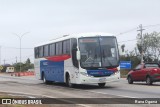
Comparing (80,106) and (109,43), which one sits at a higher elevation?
(109,43)

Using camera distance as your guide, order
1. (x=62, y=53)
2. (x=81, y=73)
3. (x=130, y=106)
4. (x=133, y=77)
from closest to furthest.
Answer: (x=130, y=106), (x=81, y=73), (x=62, y=53), (x=133, y=77)

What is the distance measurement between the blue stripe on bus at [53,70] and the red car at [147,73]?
5478mm

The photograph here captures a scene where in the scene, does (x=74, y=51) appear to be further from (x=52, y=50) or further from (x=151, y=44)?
(x=151, y=44)

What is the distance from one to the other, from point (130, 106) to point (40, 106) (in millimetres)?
3395

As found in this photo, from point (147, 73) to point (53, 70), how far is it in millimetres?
7246

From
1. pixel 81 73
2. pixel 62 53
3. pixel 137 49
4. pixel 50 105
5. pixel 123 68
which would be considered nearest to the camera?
pixel 50 105

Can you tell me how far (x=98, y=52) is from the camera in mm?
26047

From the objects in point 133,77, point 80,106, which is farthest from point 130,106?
point 133,77

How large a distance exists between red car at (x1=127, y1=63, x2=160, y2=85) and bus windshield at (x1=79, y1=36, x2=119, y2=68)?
350 centimetres

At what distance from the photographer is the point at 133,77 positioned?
31391 millimetres

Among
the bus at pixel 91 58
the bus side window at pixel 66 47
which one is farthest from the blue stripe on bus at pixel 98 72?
the bus side window at pixel 66 47

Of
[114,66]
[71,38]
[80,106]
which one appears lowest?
[80,106]

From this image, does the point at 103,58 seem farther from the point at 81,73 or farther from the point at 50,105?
the point at 50,105

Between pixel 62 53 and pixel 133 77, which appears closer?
pixel 62 53
